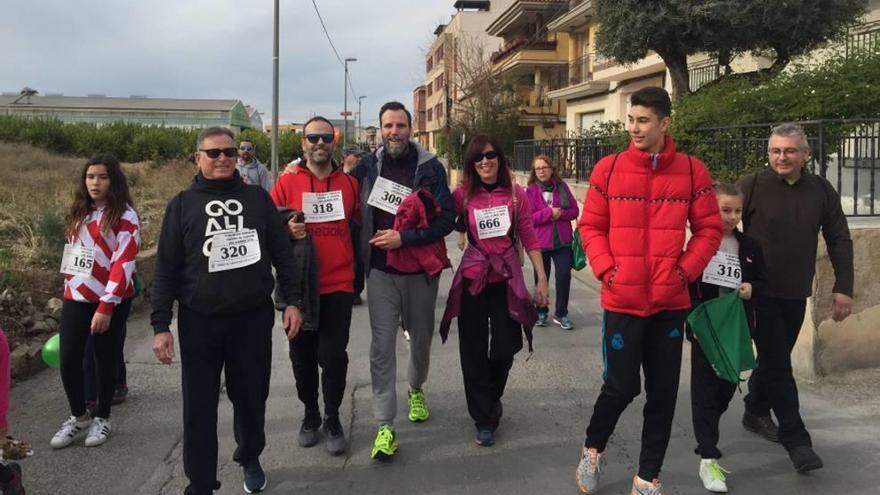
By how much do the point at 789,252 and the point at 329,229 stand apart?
8.82 feet

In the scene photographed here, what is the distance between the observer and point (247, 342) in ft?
11.2

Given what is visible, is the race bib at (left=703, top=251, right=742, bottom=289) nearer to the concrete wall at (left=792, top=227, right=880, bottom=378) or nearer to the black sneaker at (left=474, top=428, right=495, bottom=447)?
the black sneaker at (left=474, top=428, right=495, bottom=447)

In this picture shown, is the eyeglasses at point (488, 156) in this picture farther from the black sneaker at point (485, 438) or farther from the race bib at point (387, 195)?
the black sneaker at point (485, 438)

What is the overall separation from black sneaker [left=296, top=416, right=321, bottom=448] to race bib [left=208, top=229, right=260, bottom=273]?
4.52 feet

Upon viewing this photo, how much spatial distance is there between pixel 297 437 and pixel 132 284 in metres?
1.48

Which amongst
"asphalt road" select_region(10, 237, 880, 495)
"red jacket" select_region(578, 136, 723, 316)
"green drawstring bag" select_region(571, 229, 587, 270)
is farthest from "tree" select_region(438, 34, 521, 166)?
"red jacket" select_region(578, 136, 723, 316)

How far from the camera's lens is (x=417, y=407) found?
464cm

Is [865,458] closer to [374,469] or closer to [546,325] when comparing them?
[374,469]

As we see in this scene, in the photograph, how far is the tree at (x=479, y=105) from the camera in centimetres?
3466

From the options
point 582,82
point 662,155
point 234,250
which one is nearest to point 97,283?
point 234,250

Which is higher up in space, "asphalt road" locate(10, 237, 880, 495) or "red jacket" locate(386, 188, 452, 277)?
"red jacket" locate(386, 188, 452, 277)

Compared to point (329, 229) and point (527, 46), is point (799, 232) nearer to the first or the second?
point (329, 229)

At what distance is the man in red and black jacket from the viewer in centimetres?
402

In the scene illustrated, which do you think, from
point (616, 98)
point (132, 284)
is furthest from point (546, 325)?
point (616, 98)
